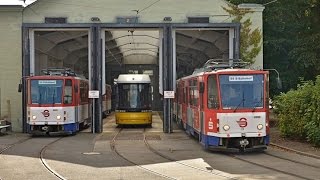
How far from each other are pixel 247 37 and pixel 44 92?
11417 millimetres

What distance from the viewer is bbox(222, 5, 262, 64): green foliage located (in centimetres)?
3105

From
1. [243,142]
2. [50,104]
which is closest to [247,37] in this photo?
[50,104]

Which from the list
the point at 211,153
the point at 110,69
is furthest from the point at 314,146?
the point at 110,69

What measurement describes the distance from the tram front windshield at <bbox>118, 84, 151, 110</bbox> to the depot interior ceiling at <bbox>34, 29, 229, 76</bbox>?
3258 mm

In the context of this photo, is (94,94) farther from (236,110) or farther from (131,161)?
(131,161)

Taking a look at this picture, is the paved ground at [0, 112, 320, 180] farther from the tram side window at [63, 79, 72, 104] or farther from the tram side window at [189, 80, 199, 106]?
the tram side window at [63, 79, 72, 104]

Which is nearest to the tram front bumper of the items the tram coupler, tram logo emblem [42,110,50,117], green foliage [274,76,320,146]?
tram logo emblem [42,110,50,117]

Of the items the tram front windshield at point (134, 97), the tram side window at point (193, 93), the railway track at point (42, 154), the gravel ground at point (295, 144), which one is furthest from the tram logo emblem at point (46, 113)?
the gravel ground at point (295, 144)

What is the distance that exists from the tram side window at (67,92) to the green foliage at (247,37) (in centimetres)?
962

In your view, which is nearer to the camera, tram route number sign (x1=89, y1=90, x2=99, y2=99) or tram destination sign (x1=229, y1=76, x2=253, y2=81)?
tram destination sign (x1=229, y1=76, x2=253, y2=81)

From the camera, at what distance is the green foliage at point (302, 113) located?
2055 cm

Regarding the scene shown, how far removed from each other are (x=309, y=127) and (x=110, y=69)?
133ft

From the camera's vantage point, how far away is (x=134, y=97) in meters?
33.9

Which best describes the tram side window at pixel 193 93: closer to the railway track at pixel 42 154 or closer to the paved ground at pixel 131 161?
the paved ground at pixel 131 161
